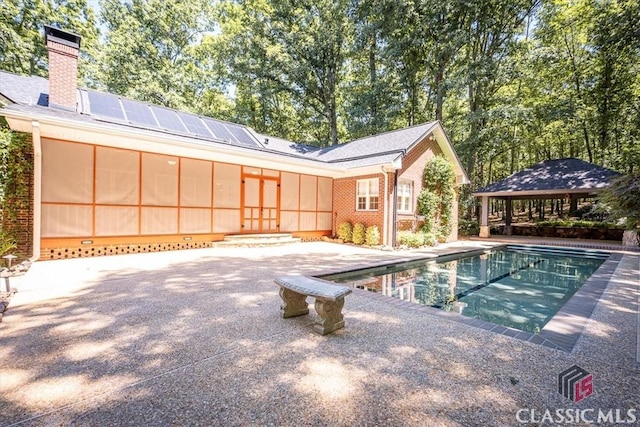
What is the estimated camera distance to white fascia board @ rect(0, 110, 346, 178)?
6.21 metres

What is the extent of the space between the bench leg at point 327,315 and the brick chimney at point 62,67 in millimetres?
10355

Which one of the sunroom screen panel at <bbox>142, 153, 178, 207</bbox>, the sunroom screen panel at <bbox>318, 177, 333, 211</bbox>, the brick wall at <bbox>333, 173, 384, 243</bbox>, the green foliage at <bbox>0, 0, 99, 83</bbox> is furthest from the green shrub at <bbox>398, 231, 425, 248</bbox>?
the green foliage at <bbox>0, 0, 99, 83</bbox>

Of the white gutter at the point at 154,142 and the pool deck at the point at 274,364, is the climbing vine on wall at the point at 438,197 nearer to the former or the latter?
the white gutter at the point at 154,142

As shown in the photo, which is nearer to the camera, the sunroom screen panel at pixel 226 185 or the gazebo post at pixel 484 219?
the sunroom screen panel at pixel 226 185

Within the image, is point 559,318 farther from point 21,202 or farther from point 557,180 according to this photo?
point 557,180

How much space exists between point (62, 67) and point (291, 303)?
10.6 metres

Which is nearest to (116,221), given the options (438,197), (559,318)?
(559,318)

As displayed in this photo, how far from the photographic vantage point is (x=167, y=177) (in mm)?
9031

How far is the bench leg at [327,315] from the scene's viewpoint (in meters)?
3.12

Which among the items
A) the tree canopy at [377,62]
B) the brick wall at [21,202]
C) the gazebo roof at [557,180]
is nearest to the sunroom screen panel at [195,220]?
the brick wall at [21,202]

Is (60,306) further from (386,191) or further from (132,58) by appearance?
(132,58)

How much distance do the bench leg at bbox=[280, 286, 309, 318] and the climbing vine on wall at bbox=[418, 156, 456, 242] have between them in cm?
989

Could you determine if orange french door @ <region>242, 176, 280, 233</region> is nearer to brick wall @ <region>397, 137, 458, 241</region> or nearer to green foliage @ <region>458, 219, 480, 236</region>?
brick wall @ <region>397, 137, 458, 241</region>

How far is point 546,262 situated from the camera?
9.45 metres
